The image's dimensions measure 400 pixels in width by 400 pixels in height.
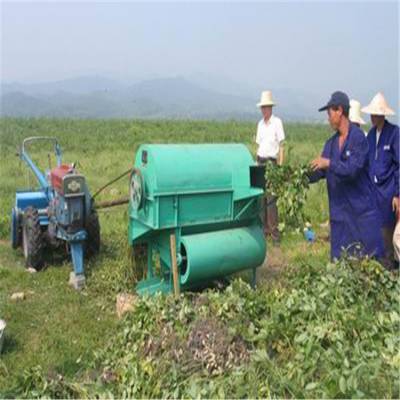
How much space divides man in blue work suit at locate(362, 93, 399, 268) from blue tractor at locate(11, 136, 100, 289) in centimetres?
297

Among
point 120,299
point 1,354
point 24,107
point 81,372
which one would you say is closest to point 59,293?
point 120,299

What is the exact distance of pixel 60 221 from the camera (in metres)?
5.75

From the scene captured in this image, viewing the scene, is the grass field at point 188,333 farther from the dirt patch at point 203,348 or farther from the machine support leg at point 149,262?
the machine support leg at point 149,262

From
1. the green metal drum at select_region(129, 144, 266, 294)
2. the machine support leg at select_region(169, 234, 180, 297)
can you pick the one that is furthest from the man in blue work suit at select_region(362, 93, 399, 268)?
the machine support leg at select_region(169, 234, 180, 297)

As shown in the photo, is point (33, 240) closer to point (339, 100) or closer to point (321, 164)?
point (321, 164)

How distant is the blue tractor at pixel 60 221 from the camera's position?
5.65 metres

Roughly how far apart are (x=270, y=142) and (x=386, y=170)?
9.41 feet

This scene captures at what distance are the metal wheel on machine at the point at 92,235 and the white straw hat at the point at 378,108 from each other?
319 centimetres

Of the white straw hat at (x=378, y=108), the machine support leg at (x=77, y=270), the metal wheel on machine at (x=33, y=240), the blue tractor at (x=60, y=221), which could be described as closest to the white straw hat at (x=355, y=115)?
the white straw hat at (x=378, y=108)

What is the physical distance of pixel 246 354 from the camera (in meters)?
3.31

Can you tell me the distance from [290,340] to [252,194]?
5.94 ft

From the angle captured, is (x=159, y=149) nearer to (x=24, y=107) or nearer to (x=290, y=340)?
(x=290, y=340)

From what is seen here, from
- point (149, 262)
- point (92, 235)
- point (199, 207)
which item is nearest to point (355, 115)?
point (199, 207)

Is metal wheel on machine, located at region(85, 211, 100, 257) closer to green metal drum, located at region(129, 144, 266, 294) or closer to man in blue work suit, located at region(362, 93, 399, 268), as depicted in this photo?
green metal drum, located at region(129, 144, 266, 294)
